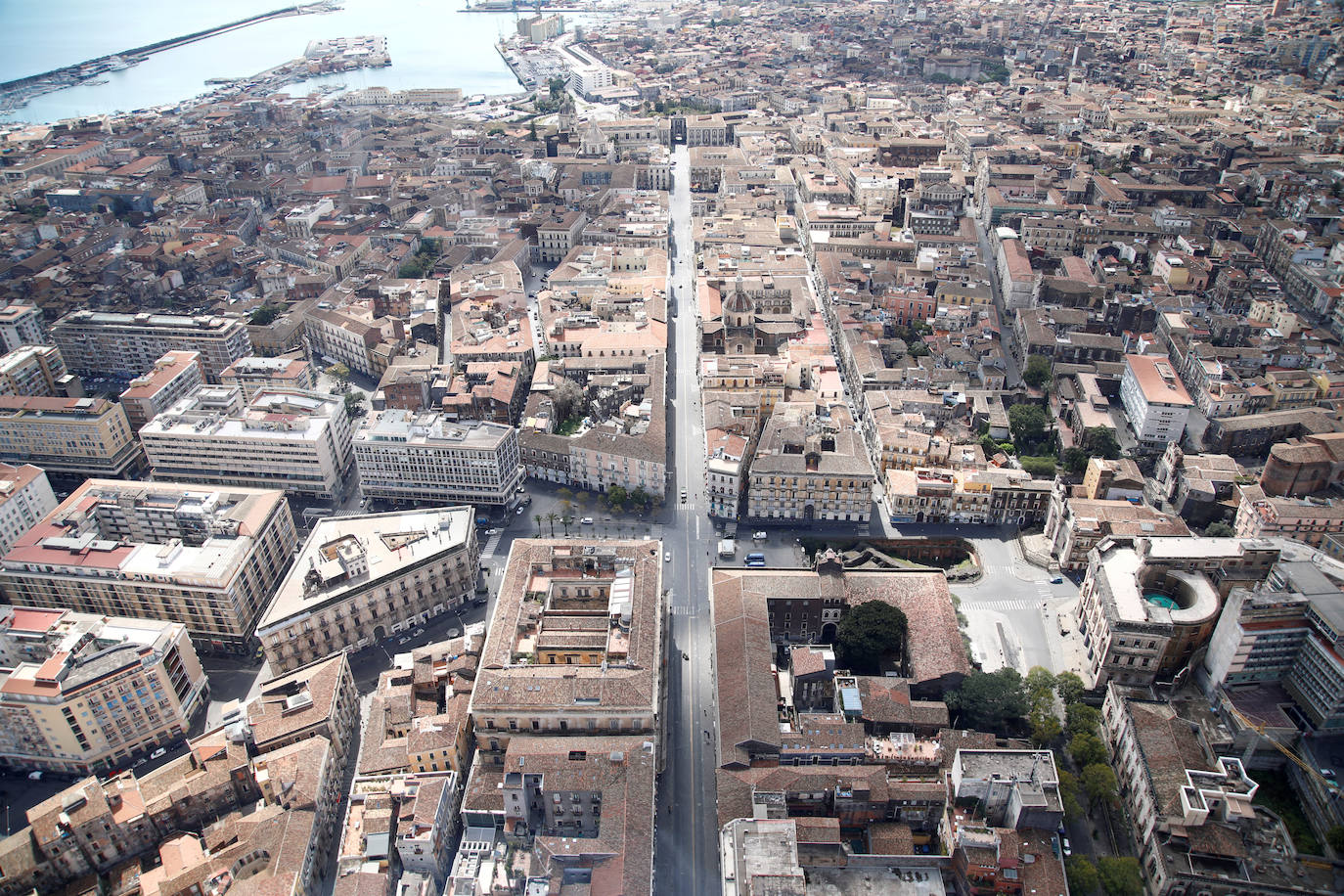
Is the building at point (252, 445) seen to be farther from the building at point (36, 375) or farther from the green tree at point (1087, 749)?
the green tree at point (1087, 749)

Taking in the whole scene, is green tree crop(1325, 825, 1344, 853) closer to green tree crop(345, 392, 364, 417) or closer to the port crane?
the port crane

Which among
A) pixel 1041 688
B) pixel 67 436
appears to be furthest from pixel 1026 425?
pixel 67 436

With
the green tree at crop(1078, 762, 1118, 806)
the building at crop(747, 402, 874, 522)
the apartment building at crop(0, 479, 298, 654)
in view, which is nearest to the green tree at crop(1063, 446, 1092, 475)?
the building at crop(747, 402, 874, 522)

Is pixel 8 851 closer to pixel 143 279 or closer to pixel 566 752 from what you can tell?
pixel 566 752

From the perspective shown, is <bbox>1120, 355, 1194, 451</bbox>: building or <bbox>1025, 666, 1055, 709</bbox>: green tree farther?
<bbox>1120, 355, 1194, 451</bbox>: building

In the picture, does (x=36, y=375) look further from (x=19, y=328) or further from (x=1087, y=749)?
(x=1087, y=749)
